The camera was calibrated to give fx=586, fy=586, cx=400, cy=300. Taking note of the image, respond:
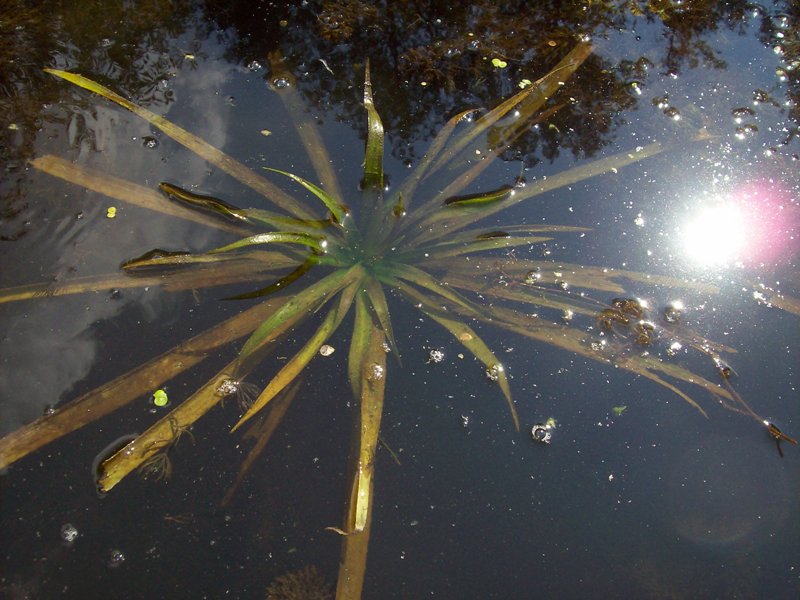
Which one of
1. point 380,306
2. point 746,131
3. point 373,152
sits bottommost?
point 380,306

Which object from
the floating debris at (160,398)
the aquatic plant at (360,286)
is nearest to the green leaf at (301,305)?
the aquatic plant at (360,286)

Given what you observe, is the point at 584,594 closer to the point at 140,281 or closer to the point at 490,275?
the point at 490,275

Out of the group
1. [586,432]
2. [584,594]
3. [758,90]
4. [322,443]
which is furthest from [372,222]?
[758,90]

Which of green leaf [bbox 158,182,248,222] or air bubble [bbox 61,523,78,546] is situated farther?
green leaf [bbox 158,182,248,222]

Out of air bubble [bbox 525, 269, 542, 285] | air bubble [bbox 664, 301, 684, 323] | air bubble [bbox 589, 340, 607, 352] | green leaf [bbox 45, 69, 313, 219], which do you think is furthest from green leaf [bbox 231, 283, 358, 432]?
air bubble [bbox 664, 301, 684, 323]

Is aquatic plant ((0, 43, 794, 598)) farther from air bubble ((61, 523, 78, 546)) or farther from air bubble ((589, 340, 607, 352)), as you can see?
air bubble ((61, 523, 78, 546))

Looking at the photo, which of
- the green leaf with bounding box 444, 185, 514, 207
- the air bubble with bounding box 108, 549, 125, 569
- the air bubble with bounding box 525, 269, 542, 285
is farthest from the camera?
the green leaf with bounding box 444, 185, 514, 207

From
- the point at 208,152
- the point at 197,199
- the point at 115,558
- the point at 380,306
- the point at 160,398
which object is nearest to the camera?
the point at 115,558

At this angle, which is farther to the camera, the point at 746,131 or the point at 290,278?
the point at 746,131

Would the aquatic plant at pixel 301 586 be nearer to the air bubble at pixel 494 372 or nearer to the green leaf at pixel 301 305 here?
the green leaf at pixel 301 305

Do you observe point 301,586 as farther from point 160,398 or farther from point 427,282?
point 427,282

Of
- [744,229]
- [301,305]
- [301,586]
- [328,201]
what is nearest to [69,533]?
[301,586]
